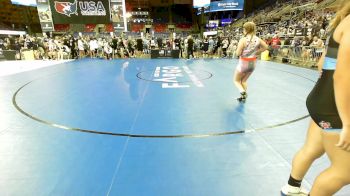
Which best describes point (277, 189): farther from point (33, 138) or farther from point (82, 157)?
point (33, 138)

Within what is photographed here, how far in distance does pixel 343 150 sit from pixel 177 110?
133 inches

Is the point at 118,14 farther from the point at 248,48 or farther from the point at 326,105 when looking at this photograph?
the point at 326,105

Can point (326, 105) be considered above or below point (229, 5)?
below

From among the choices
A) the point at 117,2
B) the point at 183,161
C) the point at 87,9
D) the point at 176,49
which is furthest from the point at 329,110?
the point at 87,9

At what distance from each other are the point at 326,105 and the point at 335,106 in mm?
48

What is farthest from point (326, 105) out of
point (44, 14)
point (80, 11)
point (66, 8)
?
point (44, 14)

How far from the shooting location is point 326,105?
135 cm

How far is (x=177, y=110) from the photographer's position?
4500 mm

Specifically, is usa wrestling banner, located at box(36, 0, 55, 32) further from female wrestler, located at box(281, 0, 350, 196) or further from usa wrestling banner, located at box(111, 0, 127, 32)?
female wrestler, located at box(281, 0, 350, 196)

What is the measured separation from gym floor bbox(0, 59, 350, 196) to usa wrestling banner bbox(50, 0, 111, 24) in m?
12.5

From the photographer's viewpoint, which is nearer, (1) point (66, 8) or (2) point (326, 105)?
(2) point (326, 105)

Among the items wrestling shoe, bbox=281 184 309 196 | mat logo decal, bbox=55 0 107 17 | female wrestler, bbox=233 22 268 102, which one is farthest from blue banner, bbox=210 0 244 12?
wrestling shoe, bbox=281 184 309 196

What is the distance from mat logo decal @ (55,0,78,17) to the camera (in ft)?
53.3

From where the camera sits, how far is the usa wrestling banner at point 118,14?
52.4 feet
